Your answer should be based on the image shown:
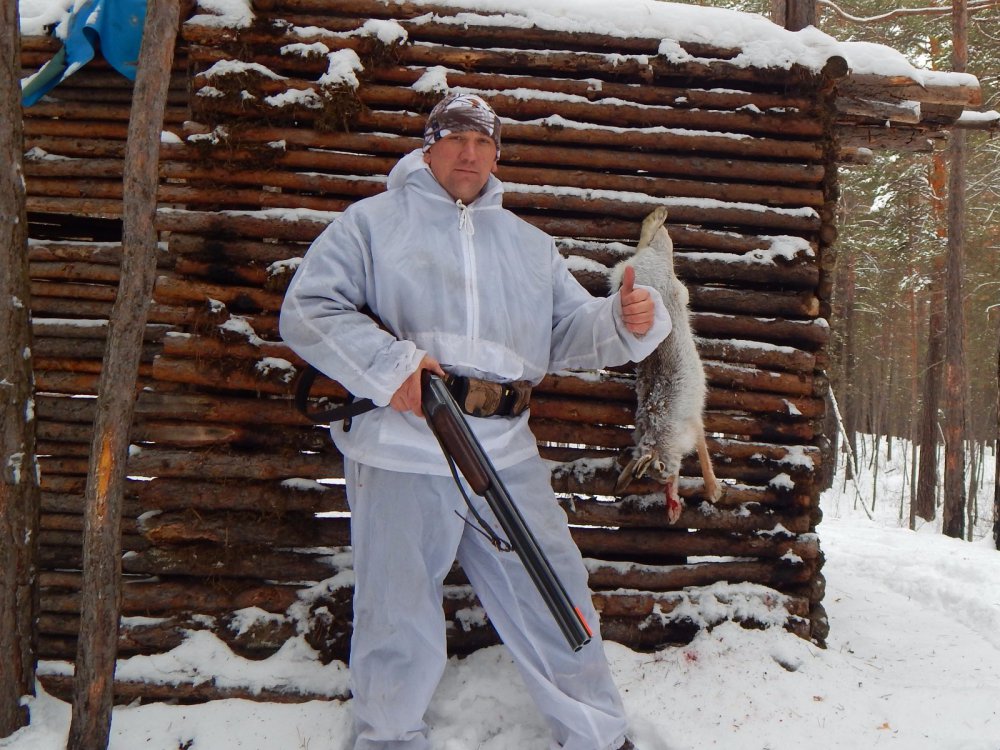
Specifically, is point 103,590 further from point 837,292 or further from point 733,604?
point 837,292

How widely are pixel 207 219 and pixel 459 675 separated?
3.15 meters

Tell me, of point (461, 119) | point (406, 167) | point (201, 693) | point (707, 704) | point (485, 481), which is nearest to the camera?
point (485, 481)

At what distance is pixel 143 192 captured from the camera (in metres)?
3.11

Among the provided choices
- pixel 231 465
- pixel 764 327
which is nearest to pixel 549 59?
pixel 764 327

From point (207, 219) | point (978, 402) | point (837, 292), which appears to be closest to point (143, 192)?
point (207, 219)

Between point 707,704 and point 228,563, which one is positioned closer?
point 707,704

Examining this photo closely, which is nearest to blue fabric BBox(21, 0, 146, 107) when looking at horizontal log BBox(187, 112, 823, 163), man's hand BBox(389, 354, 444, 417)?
horizontal log BBox(187, 112, 823, 163)

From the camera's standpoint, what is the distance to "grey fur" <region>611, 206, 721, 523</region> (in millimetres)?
3955

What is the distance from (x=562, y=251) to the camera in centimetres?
446

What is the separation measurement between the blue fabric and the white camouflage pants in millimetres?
3979

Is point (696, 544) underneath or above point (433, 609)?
underneath

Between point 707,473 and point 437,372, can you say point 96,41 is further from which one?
point 707,473

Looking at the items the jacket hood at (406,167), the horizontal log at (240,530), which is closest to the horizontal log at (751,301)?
the jacket hood at (406,167)

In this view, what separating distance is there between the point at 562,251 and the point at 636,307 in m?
1.63
